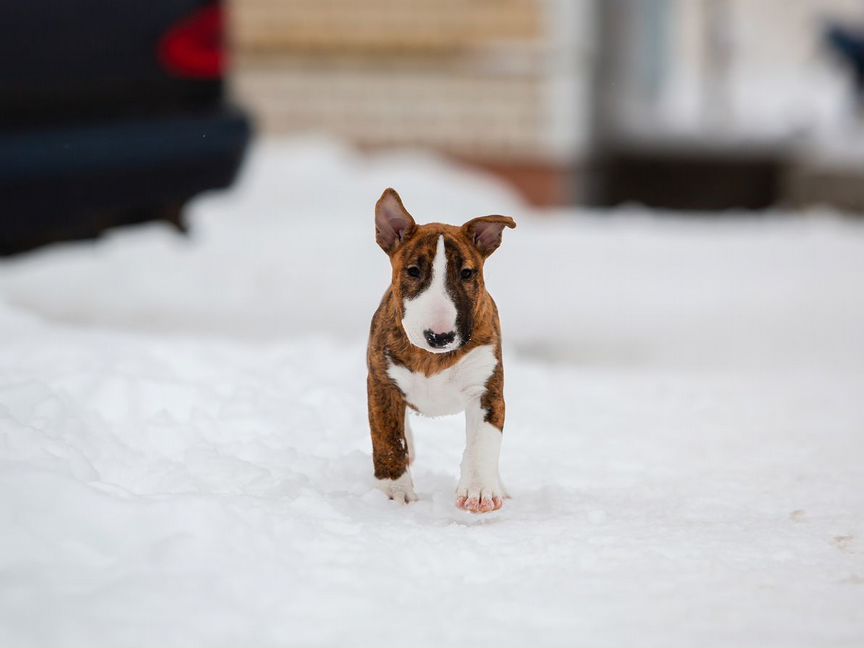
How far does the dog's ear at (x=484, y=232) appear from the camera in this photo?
2.95 m

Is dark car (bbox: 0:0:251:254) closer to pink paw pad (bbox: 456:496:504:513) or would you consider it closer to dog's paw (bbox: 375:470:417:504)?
dog's paw (bbox: 375:470:417:504)

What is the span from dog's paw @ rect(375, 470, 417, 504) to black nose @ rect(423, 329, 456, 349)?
0.54 meters

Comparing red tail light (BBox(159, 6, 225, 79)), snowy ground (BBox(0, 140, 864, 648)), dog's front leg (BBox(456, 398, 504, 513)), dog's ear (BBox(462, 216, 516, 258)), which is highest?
red tail light (BBox(159, 6, 225, 79))

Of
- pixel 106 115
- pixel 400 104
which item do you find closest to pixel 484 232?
pixel 106 115

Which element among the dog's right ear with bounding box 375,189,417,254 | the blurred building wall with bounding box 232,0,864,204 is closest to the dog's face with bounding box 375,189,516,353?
the dog's right ear with bounding box 375,189,417,254

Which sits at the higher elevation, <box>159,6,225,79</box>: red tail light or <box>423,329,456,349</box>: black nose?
<box>159,6,225,79</box>: red tail light

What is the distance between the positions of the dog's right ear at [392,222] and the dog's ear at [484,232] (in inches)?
5.5

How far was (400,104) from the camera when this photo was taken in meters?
12.1

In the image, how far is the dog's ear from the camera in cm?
295

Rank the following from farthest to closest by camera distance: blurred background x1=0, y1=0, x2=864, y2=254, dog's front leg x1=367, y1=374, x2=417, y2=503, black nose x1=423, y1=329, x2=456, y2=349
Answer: blurred background x1=0, y1=0, x2=864, y2=254 → dog's front leg x1=367, y1=374, x2=417, y2=503 → black nose x1=423, y1=329, x2=456, y2=349

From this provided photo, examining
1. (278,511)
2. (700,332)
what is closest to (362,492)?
(278,511)

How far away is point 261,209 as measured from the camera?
10.5 metres

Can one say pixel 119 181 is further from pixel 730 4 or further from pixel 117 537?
pixel 730 4

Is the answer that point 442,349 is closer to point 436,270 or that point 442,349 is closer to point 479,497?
point 436,270
